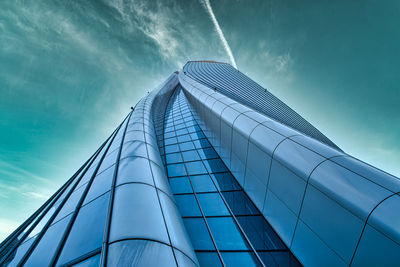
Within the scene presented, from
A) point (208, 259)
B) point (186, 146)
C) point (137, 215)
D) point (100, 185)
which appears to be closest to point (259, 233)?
point (208, 259)

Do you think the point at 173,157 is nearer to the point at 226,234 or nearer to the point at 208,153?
the point at 208,153

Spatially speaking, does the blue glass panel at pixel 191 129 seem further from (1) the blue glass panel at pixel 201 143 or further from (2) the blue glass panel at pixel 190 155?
(2) the blue glass panel at pixel 190 155

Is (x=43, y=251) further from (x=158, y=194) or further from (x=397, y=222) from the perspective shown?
Answer: (x=397, y=222)

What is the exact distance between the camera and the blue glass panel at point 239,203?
6.15m

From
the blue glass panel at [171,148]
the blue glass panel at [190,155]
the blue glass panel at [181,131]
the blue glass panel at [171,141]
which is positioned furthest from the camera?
the blue glass panel at [181,131]

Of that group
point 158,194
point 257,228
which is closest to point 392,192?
point 257,228

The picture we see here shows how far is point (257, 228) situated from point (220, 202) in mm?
1671

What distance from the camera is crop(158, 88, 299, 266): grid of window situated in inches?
183

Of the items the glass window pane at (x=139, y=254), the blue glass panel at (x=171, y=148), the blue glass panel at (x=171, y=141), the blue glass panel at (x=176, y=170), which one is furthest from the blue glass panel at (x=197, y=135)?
the glass window pane at (x=139, y=254)

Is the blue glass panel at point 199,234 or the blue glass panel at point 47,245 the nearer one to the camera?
the blue glass panel at point 47,245

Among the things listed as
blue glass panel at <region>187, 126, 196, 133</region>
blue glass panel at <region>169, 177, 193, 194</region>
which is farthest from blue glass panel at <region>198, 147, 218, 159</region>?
blue glass panel at <region>187, 126, 196, 133</region>

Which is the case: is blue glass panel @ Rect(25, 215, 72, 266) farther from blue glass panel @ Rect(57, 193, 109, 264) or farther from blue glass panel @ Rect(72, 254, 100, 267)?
blue glass panel @ Rect(72, 254, 100, 267)

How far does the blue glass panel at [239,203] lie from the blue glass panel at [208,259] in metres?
1.75

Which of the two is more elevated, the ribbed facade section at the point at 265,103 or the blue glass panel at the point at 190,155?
the ribbed facade section at the point at 265,103
